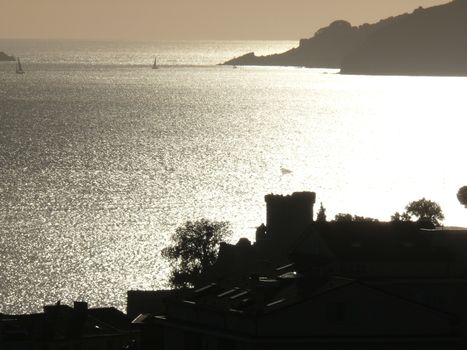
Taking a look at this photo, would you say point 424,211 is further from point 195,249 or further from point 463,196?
point 463,196

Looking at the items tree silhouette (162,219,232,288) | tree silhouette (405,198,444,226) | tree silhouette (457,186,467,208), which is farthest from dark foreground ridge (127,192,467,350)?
tree silhouette (457,186,467,208)

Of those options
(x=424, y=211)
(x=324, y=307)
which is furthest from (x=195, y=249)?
(x=324, y=307)

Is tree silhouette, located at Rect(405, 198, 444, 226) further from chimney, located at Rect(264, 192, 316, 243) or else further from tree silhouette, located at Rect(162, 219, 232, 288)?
chimney, located at Rect(264, 192, 316, 243)

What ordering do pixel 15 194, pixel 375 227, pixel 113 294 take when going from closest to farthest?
1. pixel 375 227
2. pixel 113 294
3. pixel 15 194

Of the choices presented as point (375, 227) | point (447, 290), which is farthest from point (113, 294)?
point (447, 290)

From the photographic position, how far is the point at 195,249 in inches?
3588

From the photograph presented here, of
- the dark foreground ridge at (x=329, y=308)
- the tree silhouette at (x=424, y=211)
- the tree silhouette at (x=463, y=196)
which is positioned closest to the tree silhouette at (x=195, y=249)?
the tree silhouette at (x=424, y=211)

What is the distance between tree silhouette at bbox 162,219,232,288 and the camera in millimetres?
85500

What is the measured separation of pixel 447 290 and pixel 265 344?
930 centimetres

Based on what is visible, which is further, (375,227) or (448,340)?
(375,227)

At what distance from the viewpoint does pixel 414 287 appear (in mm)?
33812

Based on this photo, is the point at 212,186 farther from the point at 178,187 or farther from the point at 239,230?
the point at 239,230

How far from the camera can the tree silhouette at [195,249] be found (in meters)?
85.5

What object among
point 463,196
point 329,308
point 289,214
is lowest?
point 463,196
